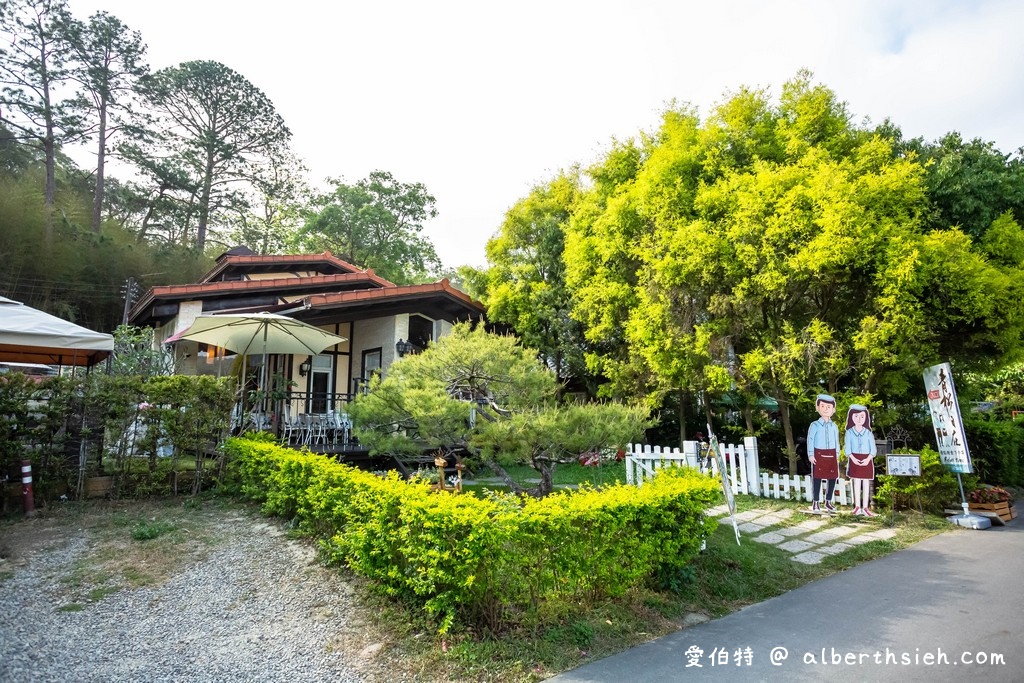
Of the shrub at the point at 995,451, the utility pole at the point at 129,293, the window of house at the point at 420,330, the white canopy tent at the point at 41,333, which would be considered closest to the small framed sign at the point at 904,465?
the shrub at the point at 995,451

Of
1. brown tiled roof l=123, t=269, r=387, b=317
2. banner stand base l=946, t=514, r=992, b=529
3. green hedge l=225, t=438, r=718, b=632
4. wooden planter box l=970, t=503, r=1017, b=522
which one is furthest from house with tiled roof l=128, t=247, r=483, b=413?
wooden planter box l=970, t=503, r=1017, b=522

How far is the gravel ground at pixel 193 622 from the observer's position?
2996mm

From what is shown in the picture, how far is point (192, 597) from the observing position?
157 inches

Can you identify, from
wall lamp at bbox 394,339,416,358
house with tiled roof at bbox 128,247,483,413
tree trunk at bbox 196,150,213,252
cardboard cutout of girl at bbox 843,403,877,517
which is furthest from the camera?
tree trunk at bbox 196,150,213,252

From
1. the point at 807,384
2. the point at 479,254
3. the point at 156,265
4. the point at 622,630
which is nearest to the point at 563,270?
the point at 479,254

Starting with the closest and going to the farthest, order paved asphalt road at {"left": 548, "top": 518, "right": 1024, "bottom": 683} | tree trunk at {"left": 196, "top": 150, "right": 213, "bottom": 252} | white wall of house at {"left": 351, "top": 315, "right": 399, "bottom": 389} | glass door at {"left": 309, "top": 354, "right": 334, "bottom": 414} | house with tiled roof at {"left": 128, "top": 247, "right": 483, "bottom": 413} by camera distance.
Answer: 1. paved asphalt road at {"left": 548, "top": 518, "right": 1024, "bottom": 683}
2. house with tiled roof at {"left": 128, "top": 247, "right": 483, "bottom": 413}
3. white wall of house at {"left": 351, "top": 315, "right": 399, "bottom": 389}
4. glass door at {"left": 309, "top": 354, "right": 334, "bottom": 414}
5. tree trunk at {"left": 196, "top": 150, "right": 213, "bottom": 252}

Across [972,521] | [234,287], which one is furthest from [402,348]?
[972,521]

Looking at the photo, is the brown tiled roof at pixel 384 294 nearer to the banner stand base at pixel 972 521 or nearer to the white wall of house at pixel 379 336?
the white wall of house at pixel 379 336

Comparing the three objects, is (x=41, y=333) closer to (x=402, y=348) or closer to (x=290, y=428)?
(x=290, y=428)

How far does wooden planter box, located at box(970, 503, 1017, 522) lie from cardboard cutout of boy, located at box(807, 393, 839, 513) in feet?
5.80

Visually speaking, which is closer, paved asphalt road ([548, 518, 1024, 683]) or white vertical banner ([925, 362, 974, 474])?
paved asphalt road ([548, 518, 1024, 683])

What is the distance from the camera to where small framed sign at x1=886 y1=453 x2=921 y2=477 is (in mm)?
6988

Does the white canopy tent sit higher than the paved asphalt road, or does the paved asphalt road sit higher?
the white canopy tent

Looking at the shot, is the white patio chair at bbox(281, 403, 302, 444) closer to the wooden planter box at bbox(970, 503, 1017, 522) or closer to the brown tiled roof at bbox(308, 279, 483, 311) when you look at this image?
the brown tiled roof at bbox(308, 279, 483, 311)
